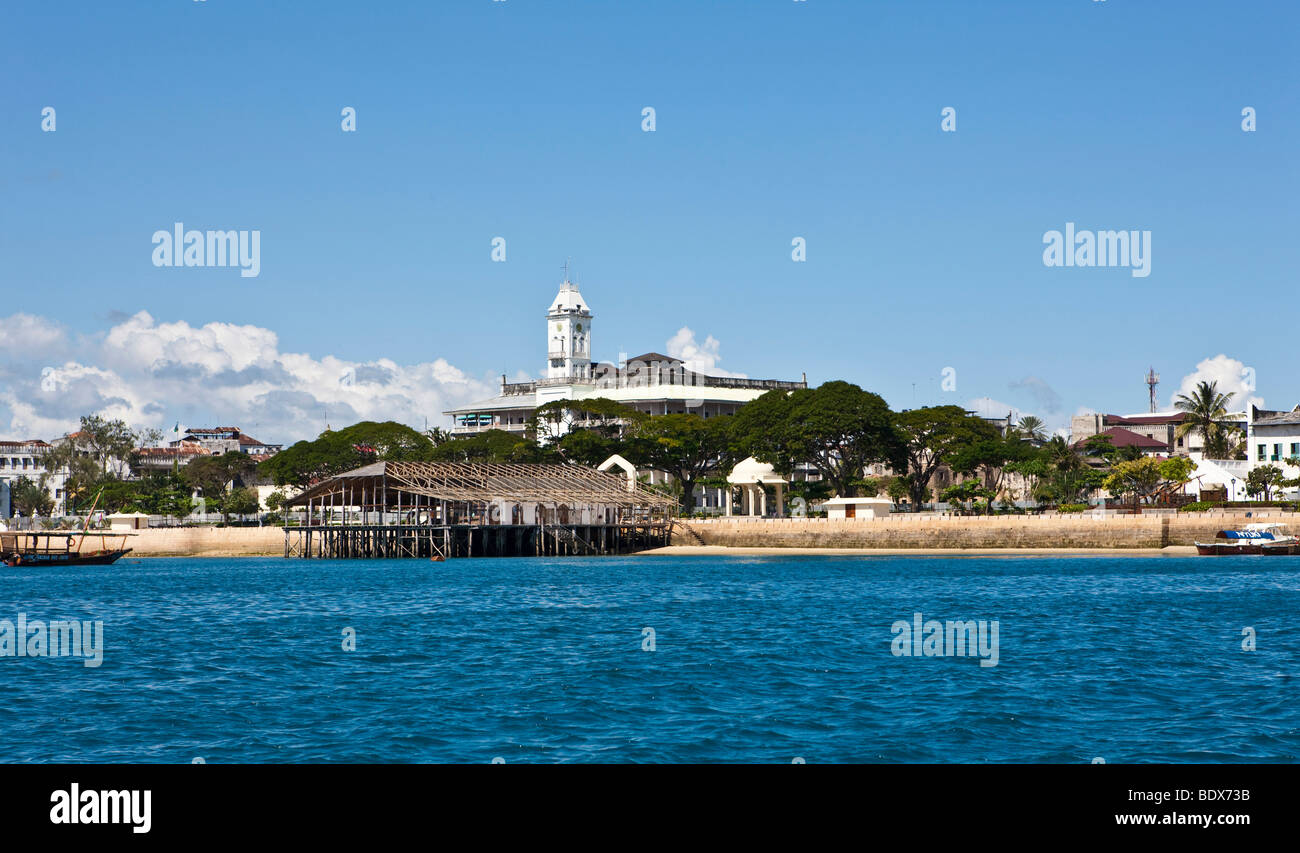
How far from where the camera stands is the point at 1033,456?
111625 millimetres

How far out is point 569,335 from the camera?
163m

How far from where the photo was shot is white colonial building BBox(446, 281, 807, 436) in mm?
143500

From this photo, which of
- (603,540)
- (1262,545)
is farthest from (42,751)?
(603,540)

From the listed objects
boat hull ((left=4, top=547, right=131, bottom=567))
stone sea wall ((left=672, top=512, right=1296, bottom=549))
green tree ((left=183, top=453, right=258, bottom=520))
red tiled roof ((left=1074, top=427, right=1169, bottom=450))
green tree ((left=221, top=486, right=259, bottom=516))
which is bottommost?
boat hull ((left=4, top=547, right=131, bottom=567))

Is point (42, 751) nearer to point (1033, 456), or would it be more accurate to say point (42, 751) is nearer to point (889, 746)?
point (889, 746)

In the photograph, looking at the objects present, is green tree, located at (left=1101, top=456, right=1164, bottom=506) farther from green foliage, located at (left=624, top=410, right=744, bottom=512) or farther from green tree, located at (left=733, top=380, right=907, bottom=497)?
green foliage, located at (left=624, top=410, right=744, bottom=512)

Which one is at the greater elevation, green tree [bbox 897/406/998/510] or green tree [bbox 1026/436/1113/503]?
green tree [bbox 897/406/998/510]

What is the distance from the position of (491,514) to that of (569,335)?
70.2 m

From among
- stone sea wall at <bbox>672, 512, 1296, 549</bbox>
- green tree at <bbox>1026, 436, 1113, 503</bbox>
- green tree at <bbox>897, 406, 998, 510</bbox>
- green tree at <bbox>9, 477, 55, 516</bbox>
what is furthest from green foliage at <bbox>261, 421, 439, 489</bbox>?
green tree at <bbox>1026, 436, 1113, 503</bbox>

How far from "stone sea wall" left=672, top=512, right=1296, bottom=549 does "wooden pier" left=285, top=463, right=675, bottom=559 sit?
6.25 metres

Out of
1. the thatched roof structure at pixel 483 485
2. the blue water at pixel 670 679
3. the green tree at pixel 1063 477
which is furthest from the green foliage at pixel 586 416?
the blue water at pixel 670 679

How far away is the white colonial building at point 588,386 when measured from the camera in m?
144

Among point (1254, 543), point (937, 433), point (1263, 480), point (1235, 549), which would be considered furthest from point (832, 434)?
point (1254, 543)

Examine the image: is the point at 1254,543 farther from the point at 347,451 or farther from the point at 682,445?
the point at 347,451
